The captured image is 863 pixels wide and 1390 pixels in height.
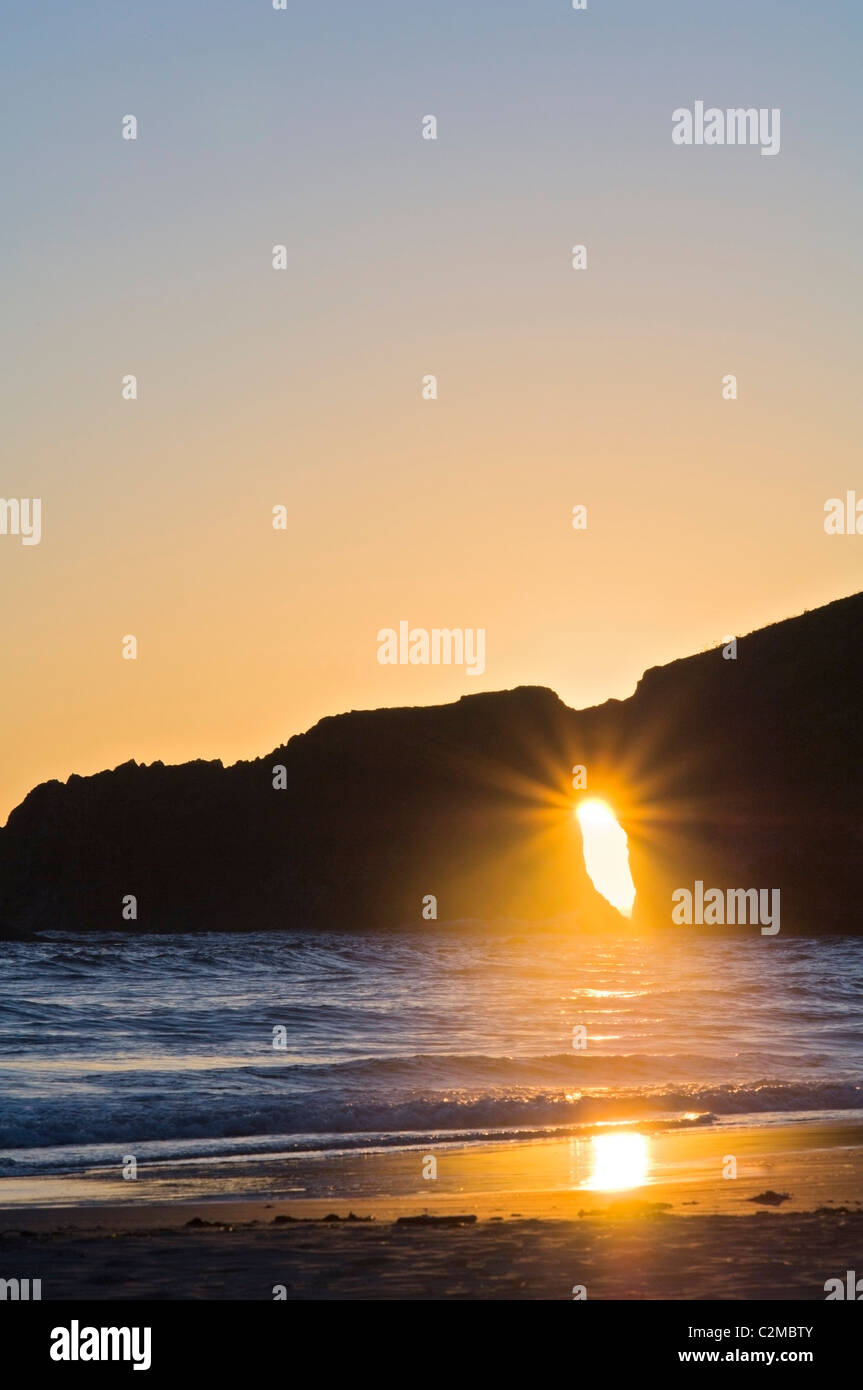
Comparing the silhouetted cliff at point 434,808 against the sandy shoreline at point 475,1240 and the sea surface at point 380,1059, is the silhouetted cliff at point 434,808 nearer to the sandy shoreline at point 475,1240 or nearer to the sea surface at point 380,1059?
the sea surface at point 380,1059

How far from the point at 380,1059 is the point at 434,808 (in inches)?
4200

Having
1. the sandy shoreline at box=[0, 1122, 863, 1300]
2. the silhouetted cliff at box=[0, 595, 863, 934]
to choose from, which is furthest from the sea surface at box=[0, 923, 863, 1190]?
the silhouetted cliff at box=[0, 595, 863, 934]

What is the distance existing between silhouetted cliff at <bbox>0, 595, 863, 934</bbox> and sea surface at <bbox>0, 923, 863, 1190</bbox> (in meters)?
43.1

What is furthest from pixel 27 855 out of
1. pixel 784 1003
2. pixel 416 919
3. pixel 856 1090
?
→ pixel 856 1090

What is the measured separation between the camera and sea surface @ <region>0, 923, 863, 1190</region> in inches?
623

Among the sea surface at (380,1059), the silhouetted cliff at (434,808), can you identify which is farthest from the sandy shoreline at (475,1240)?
the silhouetted cliff at (434,808)

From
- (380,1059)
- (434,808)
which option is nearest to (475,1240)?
(380,1059)

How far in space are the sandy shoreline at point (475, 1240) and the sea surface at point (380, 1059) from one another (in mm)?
3040

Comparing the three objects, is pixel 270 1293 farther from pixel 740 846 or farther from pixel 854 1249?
pixel 740 846

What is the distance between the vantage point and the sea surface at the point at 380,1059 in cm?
1582

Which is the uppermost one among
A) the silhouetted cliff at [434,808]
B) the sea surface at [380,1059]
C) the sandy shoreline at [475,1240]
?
the silhouetted cliff at [434,808]

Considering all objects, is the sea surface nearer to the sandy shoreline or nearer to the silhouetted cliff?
the sandy shoreline

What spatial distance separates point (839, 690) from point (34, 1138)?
74852mm

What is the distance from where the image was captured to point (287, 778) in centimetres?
13550
